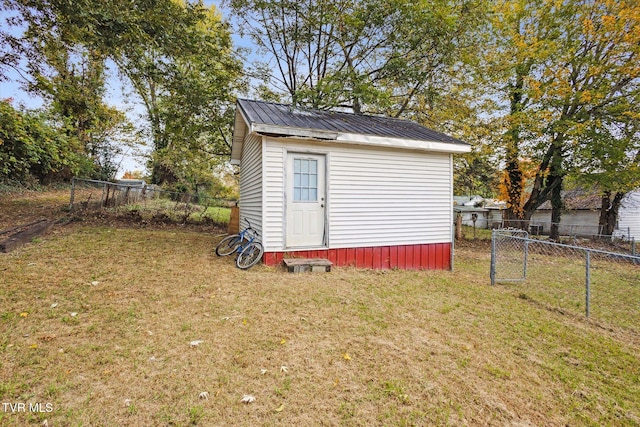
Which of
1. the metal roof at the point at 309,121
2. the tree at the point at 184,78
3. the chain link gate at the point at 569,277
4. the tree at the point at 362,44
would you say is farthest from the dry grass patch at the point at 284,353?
the tree at the point at 362,44

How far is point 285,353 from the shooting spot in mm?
2855

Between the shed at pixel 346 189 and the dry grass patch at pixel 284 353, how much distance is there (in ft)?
4.26

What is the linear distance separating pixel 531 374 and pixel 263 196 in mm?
4503

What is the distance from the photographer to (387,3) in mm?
10172

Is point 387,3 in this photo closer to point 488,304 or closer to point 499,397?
point 488,304

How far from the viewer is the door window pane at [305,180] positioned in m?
5.99

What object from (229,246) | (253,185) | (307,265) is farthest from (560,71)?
(229,246)

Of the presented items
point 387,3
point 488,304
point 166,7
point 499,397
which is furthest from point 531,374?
point 387,3

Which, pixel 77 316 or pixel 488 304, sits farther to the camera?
pixel 488 304

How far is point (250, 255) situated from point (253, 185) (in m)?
1.79

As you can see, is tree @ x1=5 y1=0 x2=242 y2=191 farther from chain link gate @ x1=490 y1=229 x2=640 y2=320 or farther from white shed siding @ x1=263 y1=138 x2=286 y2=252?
chain link gate @ x1=490 y1=229 x2=640 y2=320

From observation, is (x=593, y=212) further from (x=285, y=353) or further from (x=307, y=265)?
(x=285, y=353)

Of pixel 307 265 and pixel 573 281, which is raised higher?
pixel 307 265

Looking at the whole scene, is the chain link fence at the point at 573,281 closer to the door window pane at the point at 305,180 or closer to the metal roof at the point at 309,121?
the metal roof at the point at 309,121
